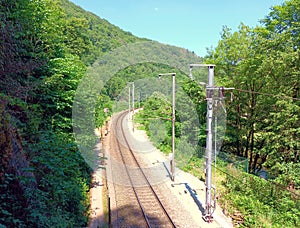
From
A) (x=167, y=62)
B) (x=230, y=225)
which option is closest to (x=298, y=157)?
(x=230, y=225)

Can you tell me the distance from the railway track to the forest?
3.75ft

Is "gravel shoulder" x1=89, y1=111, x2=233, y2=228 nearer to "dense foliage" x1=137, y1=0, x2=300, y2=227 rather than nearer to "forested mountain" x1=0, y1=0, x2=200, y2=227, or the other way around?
"forested mountain" x1=0, y1=0, x2=200, y2=227

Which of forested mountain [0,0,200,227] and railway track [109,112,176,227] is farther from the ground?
forested mountain [0,0,200,227]

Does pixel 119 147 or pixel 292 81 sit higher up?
pixel 292 81

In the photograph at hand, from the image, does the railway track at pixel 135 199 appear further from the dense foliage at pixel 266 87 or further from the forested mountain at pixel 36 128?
the dense foliage at pixel 266 87

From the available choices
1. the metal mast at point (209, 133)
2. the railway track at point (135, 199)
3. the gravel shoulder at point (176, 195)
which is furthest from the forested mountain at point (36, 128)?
the metal mast at point (209, 133)

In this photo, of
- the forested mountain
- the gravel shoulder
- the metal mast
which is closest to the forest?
the forested mountain

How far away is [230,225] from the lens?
7.28 metres

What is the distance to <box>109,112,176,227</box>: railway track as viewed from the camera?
7090 mm

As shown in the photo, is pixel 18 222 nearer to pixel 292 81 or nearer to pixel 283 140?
pixel 283 140

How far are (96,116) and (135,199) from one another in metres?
4.34

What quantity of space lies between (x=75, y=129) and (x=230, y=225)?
19.8 ft

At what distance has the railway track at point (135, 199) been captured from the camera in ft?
23.3

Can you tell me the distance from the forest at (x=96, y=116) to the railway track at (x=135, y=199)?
3.75 feet
